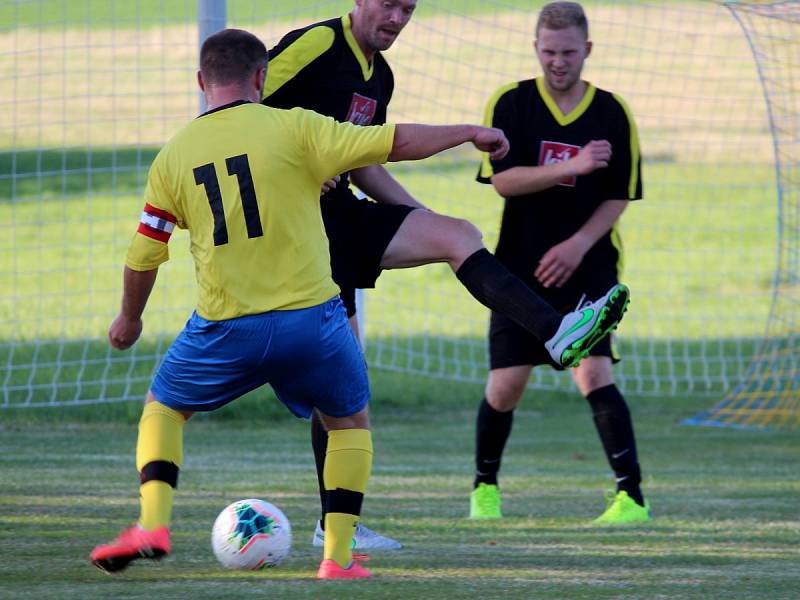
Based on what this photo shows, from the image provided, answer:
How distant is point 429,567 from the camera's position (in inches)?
179

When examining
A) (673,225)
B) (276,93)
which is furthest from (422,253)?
(673,225)

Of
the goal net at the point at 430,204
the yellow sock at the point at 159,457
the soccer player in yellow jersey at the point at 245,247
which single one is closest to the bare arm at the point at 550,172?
the soccer player in yellow jersey at the point at 245,247

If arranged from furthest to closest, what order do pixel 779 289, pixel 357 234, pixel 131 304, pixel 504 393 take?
pixel 779 289 → pixel 504 393 → pixel 357 234 → pixel 131 304

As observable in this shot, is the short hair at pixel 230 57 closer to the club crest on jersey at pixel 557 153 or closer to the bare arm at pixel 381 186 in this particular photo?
the bare arm at pixel 381 186

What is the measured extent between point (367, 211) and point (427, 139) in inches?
34.6

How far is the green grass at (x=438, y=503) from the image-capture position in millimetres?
4242

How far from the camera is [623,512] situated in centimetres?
578

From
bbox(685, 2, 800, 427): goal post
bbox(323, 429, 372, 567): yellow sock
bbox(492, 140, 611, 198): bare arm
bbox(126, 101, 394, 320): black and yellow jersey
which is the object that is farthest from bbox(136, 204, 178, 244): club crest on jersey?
bbox(685, 2, 800, 427): goal post

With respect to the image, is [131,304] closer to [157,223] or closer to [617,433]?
[157,223]

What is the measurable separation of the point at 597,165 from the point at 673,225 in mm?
14374

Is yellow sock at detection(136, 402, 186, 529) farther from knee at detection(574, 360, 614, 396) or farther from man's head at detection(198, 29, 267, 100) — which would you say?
knee at detection(574, 360, 614, 396)

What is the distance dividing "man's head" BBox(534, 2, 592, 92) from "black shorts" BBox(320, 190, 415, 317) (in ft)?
3.93

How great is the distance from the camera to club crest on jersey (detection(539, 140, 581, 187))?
5793 mm

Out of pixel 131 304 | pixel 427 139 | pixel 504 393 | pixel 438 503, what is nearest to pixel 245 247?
pixel 131 304
